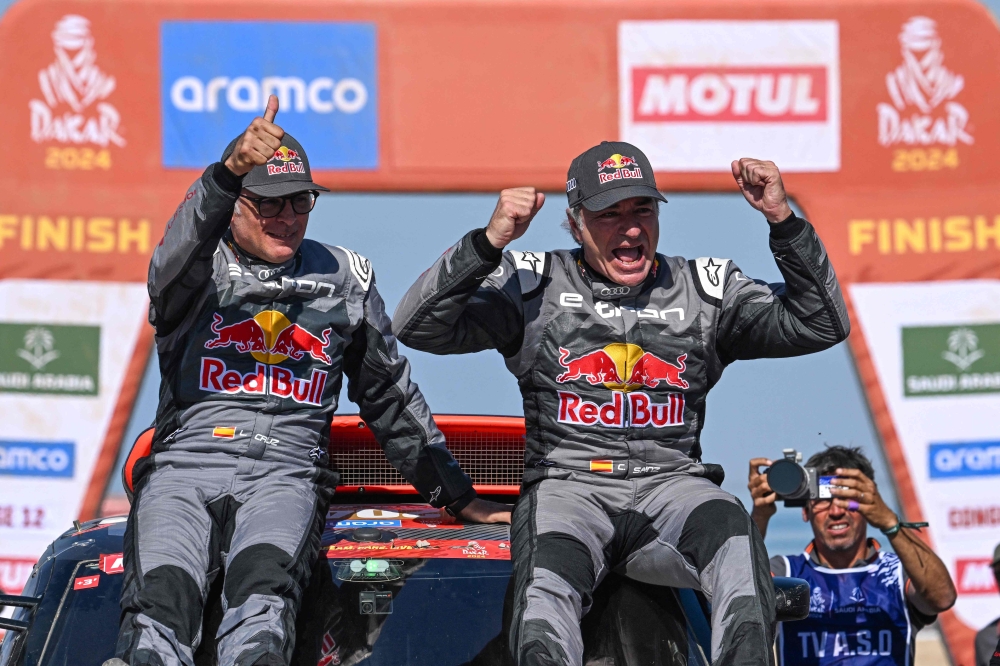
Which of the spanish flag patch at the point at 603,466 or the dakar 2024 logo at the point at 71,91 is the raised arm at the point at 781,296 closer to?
the spanish flag patch at the point at 603,466

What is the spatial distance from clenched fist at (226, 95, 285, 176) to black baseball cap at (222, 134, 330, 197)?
1.14ft

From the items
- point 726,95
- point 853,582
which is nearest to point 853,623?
point 853,582

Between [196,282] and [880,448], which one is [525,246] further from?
[196,282]

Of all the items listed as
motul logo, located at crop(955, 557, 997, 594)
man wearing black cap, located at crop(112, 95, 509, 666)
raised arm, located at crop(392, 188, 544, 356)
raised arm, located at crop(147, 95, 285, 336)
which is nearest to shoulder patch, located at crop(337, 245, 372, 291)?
man wearing black cap, located at crop(112, 95, 509, 666)

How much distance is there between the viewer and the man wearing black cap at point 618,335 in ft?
9.61

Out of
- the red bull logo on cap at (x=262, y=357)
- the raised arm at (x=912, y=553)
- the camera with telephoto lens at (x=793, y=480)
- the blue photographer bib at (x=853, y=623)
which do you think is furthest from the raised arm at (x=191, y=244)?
the blue photographer bib at (x=853, y=623)

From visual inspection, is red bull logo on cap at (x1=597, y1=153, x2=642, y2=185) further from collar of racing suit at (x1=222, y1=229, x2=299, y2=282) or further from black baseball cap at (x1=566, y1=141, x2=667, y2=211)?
collar of racing suit at (x1=222, y1=229, x2=299, y2=282)

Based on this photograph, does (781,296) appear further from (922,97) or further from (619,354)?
(922,97)

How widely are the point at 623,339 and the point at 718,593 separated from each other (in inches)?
29.4

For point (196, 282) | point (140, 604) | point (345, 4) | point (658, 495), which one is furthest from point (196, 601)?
point (345, 4)

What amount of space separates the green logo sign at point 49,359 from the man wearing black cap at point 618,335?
3529 mm

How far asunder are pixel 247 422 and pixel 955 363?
14.3 feet

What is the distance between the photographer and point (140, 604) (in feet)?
8.46

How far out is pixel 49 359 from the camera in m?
6.18
